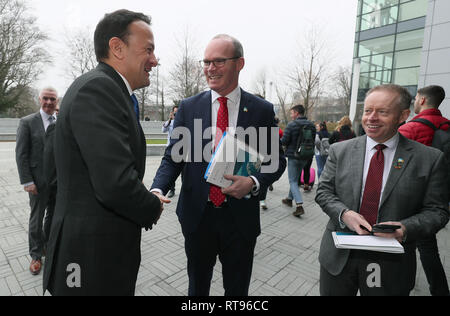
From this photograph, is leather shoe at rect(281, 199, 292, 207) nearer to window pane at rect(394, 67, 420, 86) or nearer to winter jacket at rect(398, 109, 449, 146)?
winter jacket at rect(398, 109, 449, 146)

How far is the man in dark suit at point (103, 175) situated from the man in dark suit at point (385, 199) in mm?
1329

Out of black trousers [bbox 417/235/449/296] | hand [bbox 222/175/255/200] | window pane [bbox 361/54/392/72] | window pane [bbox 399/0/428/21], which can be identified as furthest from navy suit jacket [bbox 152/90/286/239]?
window pane [bbox 399/0/428/21]

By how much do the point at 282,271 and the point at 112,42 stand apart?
3224 mm

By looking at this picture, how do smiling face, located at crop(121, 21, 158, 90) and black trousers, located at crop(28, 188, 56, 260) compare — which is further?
black trousers, located at crop(28, 188, 56, 260)

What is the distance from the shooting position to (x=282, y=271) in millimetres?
3398

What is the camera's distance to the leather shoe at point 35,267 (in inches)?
125

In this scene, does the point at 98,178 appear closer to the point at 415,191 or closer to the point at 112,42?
the point at 112,42

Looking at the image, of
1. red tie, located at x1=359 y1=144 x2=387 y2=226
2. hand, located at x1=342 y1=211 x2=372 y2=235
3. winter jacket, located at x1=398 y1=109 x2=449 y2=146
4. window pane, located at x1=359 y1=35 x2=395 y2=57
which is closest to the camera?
hand, located at x1=342 y1=211 x2=372 y2=235

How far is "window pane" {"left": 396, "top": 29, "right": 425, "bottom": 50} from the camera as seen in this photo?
17297 millimetres

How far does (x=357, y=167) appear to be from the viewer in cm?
185

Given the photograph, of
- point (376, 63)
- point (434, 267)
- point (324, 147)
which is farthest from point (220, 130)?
point (376, 63)

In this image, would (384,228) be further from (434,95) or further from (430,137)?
(434,95)

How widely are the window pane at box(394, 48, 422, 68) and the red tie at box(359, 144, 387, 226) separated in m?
20.4

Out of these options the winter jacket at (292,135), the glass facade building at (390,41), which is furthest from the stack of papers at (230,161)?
the glass facade building at (390,41)
